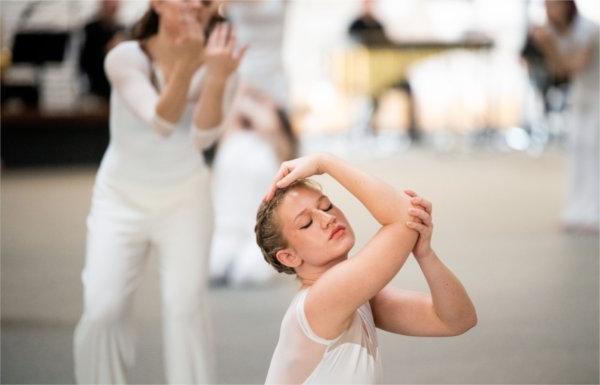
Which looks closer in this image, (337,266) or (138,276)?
(337,266)

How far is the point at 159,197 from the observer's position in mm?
2518

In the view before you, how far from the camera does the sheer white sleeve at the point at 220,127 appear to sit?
8.52 ft

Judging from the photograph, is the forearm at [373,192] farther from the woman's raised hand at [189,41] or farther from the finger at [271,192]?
the woman's raised hand at [189,41]

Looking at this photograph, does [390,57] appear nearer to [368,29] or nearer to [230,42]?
[368,29]

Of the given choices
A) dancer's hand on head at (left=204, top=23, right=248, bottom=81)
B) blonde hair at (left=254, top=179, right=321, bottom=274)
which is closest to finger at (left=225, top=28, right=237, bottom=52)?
dancer's hand on head at (left=204, top=23, right=248, bottom=81)

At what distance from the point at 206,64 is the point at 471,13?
11324 mm

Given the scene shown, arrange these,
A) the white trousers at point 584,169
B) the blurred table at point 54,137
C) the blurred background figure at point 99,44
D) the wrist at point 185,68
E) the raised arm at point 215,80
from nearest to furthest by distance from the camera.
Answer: the wrist at point 185,68 → the raised arm at point 215,80 → the white trousers at point 584,169 → the blurred background figure at point 99,44 → the blurred table at point 54,137

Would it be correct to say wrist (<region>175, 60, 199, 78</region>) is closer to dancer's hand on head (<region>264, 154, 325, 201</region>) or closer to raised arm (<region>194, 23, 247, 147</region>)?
raised arm (<region>194, 23, 247, 147</region>)

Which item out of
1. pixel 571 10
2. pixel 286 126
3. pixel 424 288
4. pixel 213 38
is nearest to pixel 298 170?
pixel 213 38

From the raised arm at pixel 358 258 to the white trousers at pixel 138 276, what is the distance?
2.47ft

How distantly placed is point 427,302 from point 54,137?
8299mm

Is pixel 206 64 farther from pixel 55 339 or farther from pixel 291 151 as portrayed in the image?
Result: pixel 291 151

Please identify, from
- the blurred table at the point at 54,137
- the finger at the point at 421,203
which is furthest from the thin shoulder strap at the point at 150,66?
the blurred table at the point at 54,137

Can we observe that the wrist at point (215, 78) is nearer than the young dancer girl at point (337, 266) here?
No
